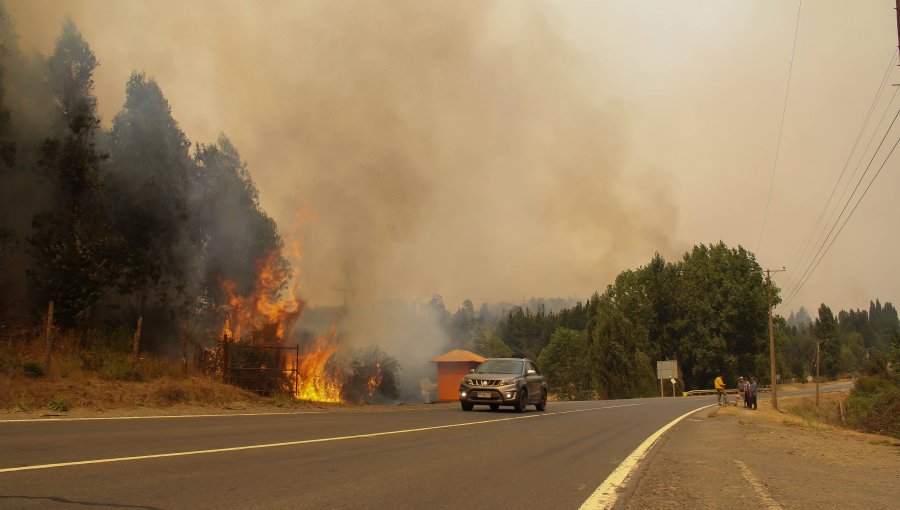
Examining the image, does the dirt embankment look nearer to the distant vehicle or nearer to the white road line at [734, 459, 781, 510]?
the white road line at [734, 459, 781, 510]

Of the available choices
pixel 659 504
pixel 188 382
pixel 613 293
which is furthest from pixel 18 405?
pixel 613 293

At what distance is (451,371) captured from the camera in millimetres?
49812

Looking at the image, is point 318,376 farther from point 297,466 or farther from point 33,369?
point 297,466

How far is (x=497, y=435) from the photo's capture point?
38.9ft

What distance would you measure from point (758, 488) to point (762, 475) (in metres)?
1.29

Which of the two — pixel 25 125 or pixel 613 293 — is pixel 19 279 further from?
pixel 613 293

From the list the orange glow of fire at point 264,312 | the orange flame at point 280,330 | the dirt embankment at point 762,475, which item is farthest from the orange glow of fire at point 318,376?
the dirt embankment at point 762,475

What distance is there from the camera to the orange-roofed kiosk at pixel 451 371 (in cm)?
4959

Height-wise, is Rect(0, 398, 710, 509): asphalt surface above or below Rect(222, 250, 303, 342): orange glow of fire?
below

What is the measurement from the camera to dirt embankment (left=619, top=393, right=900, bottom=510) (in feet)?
19.9

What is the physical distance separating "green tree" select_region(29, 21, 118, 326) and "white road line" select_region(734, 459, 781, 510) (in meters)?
23.6

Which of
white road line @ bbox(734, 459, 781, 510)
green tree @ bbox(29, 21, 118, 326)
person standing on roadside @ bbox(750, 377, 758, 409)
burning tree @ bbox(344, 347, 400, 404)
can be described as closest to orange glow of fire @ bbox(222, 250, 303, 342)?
green tree @ bbox(29, 21, 118, 326)

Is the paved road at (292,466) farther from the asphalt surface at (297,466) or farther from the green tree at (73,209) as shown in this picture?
the green tree at (73,209)

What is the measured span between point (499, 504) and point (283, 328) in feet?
→ 79.4
